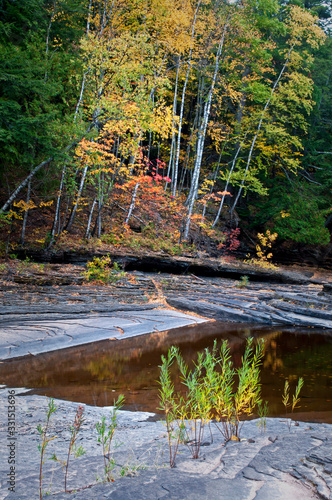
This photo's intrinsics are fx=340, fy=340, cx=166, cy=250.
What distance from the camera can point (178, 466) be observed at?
2.41 m

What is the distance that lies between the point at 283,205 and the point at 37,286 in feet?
56.2

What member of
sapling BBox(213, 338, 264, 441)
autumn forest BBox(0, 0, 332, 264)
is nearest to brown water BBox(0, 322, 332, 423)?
sapling BBox(213, 338, 264, 441)

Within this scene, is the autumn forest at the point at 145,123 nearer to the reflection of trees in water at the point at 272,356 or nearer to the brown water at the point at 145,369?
the brown water at the point at 145,369

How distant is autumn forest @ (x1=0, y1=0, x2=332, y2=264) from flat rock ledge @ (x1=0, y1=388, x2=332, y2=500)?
24.1 feet

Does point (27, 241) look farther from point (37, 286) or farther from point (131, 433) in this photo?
point (131, 433)

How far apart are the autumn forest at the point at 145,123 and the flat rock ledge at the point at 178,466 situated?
7.35 metres

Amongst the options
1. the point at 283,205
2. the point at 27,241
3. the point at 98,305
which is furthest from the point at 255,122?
the point at 98,305

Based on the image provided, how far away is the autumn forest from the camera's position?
1048cm

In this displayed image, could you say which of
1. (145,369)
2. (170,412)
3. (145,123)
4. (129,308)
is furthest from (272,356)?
(145,123)

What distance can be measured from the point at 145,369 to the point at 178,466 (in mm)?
3535

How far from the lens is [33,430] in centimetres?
330

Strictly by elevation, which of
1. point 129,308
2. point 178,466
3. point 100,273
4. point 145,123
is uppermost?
point 145,123

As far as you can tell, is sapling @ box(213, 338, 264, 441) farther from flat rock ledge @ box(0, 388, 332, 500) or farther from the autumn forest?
the autumn forest

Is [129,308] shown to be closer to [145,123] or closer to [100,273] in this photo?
[100,273]
